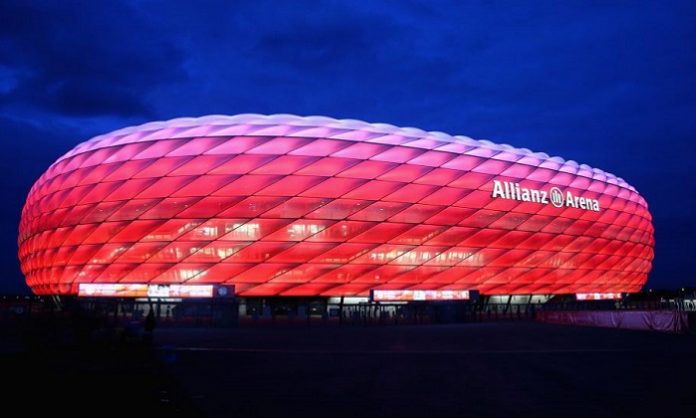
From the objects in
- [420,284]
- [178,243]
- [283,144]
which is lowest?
[420,284]

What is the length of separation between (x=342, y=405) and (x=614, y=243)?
51074 millimetres

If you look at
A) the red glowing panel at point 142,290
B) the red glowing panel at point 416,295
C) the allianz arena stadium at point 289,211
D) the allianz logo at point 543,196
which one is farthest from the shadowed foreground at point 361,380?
the allianz logo at point 543,196

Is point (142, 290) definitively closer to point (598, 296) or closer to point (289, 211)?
point (289, 211)

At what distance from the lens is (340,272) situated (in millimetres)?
39250

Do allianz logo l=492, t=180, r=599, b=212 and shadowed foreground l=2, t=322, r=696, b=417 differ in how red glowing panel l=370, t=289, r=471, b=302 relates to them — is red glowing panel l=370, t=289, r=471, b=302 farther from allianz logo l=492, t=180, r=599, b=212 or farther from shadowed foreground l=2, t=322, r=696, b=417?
shadowed foreground l=2, t=322, r=696, b=417

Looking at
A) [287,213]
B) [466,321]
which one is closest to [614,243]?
[466,321]

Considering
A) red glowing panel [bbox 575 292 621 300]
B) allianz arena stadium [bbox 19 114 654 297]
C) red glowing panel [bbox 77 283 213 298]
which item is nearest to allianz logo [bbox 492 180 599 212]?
allianz arena stadium [bbox 19 114 654 297]

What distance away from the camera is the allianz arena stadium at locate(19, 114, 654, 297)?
1480 inches

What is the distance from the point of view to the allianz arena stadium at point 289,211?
37.6 metres

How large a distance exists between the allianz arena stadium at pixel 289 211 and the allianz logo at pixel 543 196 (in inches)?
6.6

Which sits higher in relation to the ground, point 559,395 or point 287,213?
point 287,213

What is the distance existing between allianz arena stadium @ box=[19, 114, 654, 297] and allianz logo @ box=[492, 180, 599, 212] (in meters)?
0.17

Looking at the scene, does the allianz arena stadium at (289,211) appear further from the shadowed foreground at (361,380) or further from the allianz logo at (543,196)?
the shadowed foreground at (361,380)

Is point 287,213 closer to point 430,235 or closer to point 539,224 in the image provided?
point 430,235
